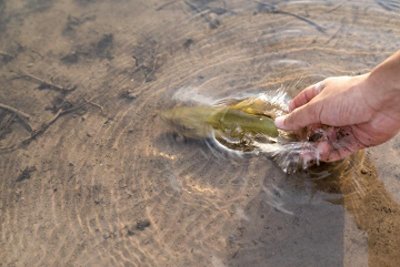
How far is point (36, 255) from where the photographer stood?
335 cm

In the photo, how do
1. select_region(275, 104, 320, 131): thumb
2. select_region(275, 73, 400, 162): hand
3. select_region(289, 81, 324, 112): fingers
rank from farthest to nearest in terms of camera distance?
select_region(289, 81, 324, 112): fingers → select_region(275, 104, 320, 131): thumb → select_region(275, 73, 400, 162): hand

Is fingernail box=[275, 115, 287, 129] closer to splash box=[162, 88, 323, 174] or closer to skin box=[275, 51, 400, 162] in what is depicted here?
skin box=[275, 51, 400, 162]

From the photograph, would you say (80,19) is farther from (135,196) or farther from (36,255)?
(36,255)

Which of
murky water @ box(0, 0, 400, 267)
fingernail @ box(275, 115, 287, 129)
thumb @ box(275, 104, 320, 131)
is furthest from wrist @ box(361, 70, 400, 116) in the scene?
murky water @ box(0, 0, 400, 267)

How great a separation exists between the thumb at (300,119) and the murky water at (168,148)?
0.47 meters

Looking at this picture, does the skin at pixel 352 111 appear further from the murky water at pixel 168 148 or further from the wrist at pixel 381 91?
the murky water at pixel 168 148

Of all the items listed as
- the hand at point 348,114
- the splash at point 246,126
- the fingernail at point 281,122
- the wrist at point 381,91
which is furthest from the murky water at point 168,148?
the wrist at point 381,91

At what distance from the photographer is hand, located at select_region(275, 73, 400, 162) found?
2.75 m

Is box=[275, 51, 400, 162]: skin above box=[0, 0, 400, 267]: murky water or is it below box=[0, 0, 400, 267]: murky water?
above

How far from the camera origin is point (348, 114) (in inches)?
113

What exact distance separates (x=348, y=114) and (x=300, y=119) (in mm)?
337

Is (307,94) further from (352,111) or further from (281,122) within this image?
(352,111)

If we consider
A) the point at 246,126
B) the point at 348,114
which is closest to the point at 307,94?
the point at 348,114

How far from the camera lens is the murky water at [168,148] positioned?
3250 millimetres
